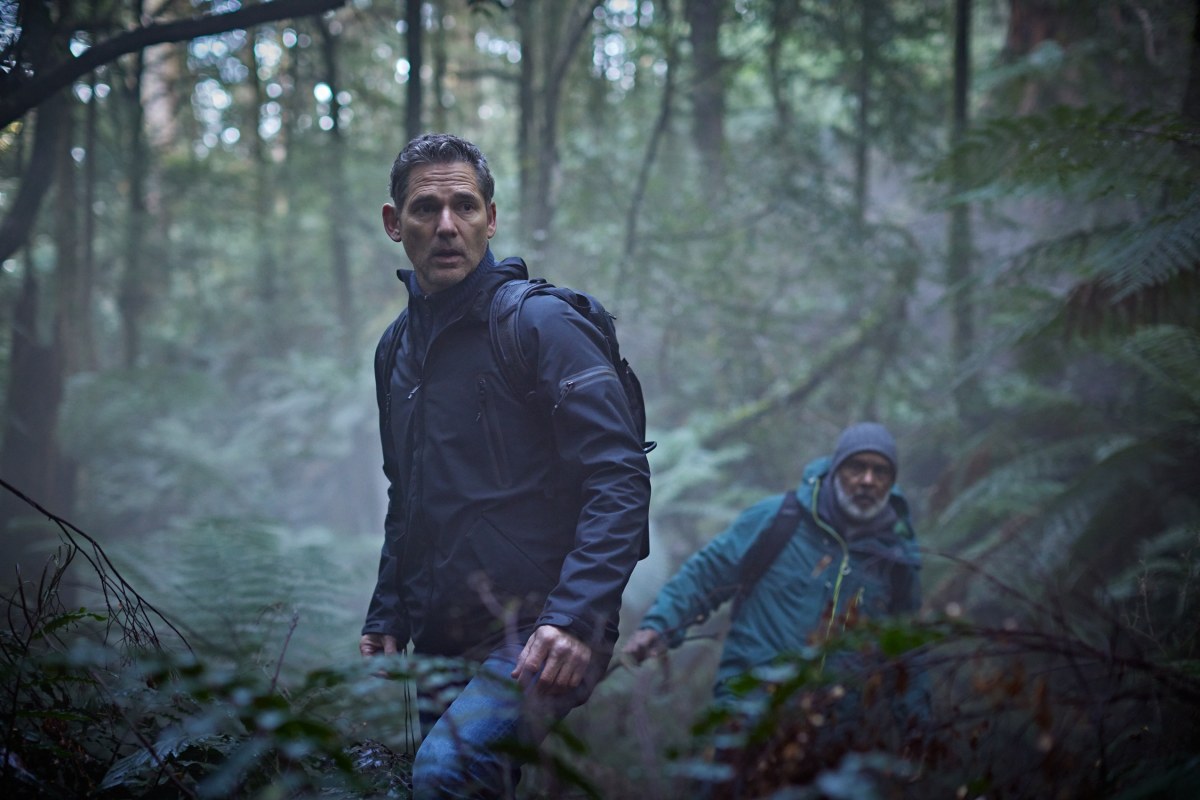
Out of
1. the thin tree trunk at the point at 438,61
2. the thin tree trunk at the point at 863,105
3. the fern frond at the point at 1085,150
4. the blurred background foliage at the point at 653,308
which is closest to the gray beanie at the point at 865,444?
the blurred background foliage at the point at 653,308

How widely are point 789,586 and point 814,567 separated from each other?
15 cm

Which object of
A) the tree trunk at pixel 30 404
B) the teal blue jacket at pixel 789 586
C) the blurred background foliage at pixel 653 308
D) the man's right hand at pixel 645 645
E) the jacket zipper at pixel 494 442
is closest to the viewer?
the jacket zipper at pixel 494 442

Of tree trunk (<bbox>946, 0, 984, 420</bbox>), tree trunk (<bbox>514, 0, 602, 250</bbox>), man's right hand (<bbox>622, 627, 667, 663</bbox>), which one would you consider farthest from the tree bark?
tree trunk (<bbox>946, 0, 984, 420</bbox>)

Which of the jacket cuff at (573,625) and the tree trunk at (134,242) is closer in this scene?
the jacket cuff at (573,625)

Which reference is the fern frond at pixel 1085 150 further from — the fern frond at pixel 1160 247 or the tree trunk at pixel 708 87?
the tree trunk at pixel 708 87

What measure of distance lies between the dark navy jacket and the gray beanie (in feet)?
6.61

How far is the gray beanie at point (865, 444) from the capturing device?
4.27m

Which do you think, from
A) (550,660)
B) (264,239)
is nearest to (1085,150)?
(550,660)

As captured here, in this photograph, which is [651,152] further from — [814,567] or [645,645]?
[645,645]

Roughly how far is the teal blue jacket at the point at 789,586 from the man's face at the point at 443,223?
74.4 inches

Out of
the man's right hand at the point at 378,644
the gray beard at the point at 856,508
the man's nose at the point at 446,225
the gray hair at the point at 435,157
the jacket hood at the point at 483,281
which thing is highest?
the gray hair at the point at 435,157

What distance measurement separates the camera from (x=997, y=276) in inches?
248

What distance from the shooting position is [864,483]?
4.21m

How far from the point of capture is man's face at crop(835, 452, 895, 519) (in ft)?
13.8
